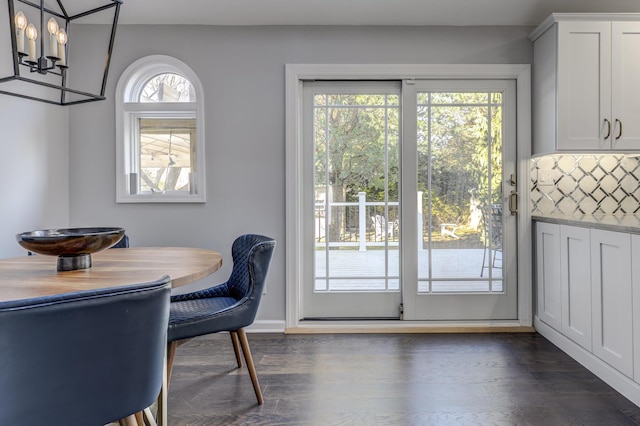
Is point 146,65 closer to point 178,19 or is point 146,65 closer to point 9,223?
point 178,19

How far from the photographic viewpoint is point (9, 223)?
7.80 feet

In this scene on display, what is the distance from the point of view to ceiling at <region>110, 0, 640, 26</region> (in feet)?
8.57

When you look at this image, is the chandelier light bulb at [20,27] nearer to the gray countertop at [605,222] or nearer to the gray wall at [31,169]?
the gray wall at [31,169]

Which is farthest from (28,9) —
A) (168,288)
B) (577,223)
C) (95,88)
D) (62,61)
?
(577,223)

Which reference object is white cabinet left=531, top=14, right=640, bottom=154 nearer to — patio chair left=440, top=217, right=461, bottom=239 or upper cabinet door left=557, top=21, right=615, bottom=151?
upper cabinet door left=557, top=21, right=615, bottom=151

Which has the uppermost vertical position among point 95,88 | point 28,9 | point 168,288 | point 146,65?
point 28,9

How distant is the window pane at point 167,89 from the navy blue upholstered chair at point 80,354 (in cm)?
239

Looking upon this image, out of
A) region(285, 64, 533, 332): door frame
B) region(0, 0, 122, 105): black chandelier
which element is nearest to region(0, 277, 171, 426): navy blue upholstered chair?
region(0, 0, 122, 105): black chandelier

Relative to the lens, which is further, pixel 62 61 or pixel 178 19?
pixel 178 19

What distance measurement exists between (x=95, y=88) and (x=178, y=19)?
823mm

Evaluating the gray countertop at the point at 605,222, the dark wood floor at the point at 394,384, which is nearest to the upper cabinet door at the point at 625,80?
A: the gray countertop at the point at 605,222

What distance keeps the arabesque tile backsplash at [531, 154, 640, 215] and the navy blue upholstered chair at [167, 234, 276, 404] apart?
2237 millimetres

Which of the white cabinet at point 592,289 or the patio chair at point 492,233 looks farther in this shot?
the patio chair at point 492,233

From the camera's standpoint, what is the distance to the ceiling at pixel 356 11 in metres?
2.61
